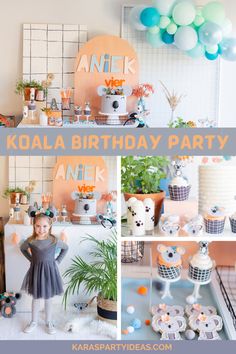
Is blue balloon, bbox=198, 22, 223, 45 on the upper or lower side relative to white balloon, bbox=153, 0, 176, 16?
lower

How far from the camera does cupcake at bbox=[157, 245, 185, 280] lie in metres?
2.83

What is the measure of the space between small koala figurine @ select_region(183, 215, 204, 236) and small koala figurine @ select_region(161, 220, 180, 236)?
51 millimetres

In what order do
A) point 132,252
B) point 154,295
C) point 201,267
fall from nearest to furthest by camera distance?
point 201,267 → point 154,295 → point 132,252

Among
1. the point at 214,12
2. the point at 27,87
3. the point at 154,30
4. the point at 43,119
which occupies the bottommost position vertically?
the point at 43,119

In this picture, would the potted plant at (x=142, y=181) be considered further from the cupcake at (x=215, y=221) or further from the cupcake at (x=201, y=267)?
the cupcake at (x=201, y=267)

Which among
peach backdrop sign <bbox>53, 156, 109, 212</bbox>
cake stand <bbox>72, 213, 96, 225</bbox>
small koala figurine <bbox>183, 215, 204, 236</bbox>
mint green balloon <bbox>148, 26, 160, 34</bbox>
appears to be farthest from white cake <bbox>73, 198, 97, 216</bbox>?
small koala figurine <bbox>183, 215, 204, 236</bbox>

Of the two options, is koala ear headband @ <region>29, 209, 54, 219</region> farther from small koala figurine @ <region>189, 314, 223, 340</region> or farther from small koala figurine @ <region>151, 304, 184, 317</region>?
small koala figurine @ <region>189, 314, 223, 340</region>

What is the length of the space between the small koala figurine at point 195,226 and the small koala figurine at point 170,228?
0.05 metres

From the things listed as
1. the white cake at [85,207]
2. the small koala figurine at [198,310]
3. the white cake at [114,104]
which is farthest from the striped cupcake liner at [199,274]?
the white cake at [114,104]

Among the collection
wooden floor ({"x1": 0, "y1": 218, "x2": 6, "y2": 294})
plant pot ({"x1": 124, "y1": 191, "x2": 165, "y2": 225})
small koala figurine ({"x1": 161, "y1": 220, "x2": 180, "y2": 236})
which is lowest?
wooden floor ({"x1": 0, "y1": 218, "x2": 6, "y2": 294})

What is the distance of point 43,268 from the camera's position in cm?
347

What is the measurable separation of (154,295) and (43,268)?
760 millimetres

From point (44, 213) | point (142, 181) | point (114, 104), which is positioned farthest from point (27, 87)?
point (142, 181)

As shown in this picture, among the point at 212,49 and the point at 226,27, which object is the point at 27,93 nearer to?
the point at 212,49
